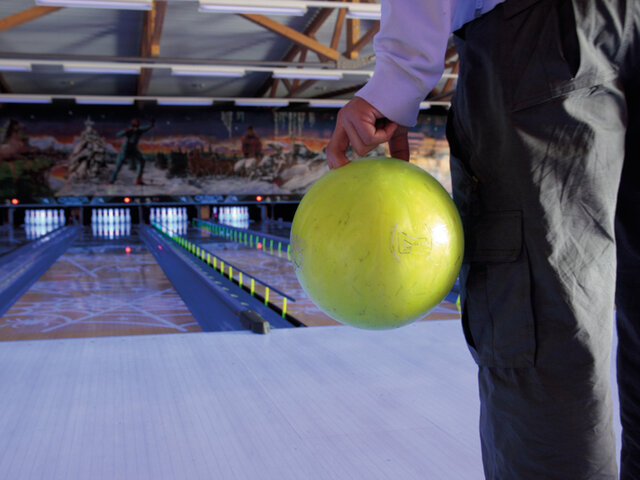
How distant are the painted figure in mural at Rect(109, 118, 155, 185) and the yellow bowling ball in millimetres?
11378

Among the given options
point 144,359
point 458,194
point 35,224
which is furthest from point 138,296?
point 35,224

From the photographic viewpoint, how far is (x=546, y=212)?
632mm

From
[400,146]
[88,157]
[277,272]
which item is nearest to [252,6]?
[277,272]

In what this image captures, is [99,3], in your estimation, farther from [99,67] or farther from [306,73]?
[306,73]

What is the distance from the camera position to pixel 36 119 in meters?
10.9

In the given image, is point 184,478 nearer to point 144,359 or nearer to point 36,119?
point 144,359

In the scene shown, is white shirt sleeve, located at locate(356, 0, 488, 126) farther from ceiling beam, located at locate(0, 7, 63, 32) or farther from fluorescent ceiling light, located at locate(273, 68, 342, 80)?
fluorescent ceiling light, located at locate(273, 68, 342, 80)

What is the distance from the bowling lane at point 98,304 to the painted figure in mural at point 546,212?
8.34ft

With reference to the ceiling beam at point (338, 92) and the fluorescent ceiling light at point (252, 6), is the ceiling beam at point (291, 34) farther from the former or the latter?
the ceiling beam at point (338, 92)

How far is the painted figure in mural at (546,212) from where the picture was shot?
2.03 ft

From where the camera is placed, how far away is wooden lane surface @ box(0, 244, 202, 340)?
304cm

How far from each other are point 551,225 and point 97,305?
3438mm

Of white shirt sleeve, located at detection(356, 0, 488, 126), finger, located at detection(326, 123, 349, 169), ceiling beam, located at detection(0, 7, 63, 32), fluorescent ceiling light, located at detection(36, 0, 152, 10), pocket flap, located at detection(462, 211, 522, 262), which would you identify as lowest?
pocket flap, located at detection(462, 211, 522, 262)

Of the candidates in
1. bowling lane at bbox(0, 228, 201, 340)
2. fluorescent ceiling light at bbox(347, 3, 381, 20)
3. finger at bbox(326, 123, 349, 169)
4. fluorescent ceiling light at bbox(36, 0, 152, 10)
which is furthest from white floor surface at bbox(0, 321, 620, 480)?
fluorescent ceiling light at bbox(347, 3, 381, 20)
